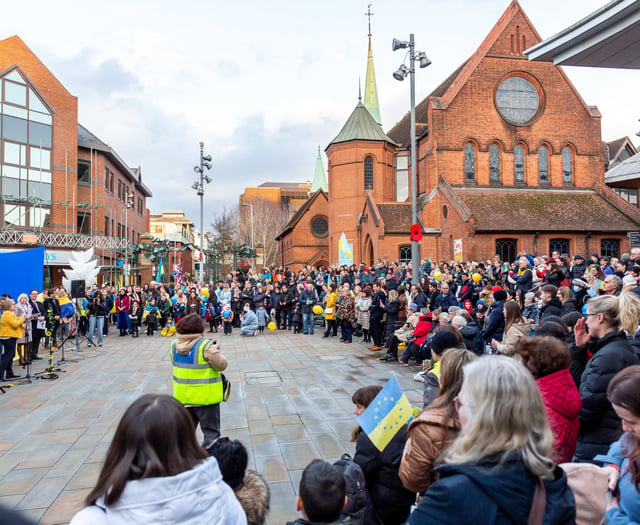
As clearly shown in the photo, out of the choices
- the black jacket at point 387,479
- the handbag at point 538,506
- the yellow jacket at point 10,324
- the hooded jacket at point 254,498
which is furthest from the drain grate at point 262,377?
the handbag at point 538,506

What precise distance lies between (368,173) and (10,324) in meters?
33.0

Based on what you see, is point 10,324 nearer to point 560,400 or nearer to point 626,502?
point 560,400

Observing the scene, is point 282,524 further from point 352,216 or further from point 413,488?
point 352,216

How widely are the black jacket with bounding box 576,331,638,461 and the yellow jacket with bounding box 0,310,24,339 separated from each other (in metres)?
10.7

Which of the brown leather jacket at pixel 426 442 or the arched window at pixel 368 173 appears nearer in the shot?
the brown leather jacket at pixel 426 442

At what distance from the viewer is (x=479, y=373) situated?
1824 mm

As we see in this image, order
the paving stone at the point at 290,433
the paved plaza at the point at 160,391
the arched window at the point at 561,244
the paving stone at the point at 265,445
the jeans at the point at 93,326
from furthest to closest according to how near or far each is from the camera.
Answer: the arched window at the point at 561,244 → the jeans at the point at 93,326 → the paving stone at the point at 290,433 → the paving stone at the point at 265,445 → the paved plaza at the point at 160,391

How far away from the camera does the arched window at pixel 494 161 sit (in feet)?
112

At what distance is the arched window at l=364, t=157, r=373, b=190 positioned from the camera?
39594 millimetres

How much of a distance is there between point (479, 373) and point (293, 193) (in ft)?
340

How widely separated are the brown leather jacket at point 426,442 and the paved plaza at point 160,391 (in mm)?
2033

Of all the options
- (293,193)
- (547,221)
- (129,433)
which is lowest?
(129,433)

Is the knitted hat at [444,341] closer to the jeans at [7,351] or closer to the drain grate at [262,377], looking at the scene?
the drain grate at [262,377]

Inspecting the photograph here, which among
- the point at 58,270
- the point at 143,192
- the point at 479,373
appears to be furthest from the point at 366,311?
the point at 143,192
